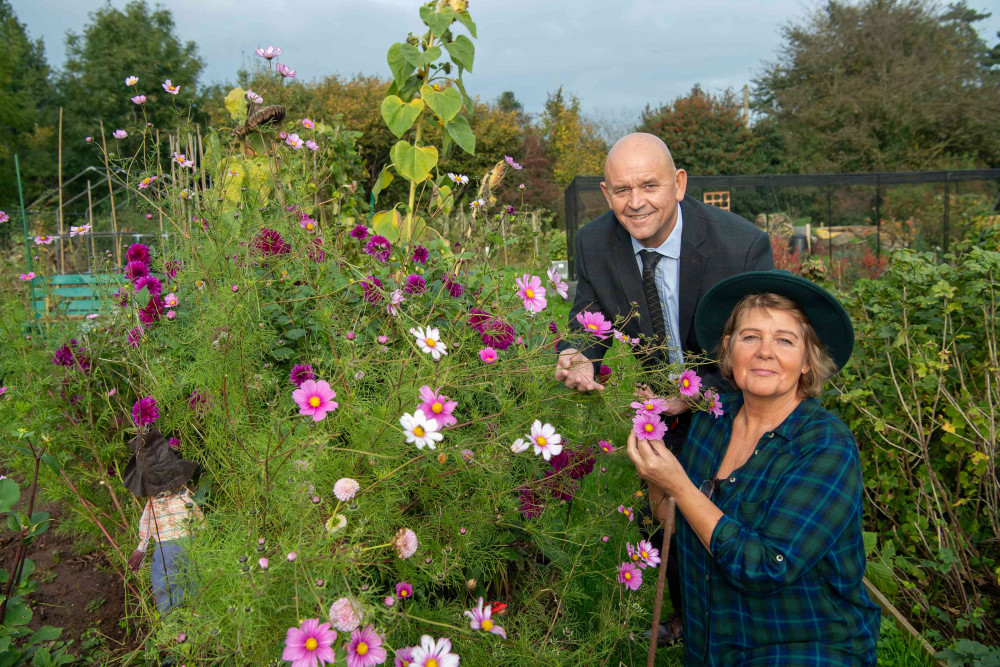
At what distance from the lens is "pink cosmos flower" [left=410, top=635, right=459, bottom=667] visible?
105cm

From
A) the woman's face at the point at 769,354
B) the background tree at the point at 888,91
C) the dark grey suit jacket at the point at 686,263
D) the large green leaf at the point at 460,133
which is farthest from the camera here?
the background tree at the point at 888,91

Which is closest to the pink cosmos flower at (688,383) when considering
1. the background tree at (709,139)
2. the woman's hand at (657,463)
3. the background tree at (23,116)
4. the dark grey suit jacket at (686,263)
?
the woman's hand at (657,463)

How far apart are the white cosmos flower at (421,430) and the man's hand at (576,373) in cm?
57

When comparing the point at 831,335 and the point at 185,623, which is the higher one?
the point at 831,335

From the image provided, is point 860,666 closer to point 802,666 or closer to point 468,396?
point 802,666

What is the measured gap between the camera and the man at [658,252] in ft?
7.32

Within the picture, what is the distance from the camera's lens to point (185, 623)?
4.33 feet

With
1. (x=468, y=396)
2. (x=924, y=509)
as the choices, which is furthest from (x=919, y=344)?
(x=468, y=396)

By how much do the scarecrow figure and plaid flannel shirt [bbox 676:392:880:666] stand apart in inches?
52.7

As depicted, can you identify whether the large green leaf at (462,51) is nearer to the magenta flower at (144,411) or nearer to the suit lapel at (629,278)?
the suit lapel at (629,278)

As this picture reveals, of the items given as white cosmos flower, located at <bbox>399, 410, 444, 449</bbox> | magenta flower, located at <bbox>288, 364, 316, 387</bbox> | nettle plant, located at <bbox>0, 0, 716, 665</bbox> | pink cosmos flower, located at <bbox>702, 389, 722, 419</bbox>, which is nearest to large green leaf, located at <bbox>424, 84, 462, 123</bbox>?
nettle plant, located at <bbox>0, 0, 716, 665</bbox>

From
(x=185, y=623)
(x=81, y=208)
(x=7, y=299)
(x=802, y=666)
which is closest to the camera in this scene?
(x=185, y=623)

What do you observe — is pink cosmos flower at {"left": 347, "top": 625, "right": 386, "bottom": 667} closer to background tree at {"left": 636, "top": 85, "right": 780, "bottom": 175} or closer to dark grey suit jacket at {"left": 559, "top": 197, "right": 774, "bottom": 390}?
dark grey suit jacket at {"left": 559, "top": 197, "right": 774, "bottom": 390}

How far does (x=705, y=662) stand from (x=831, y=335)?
3.15 ft
